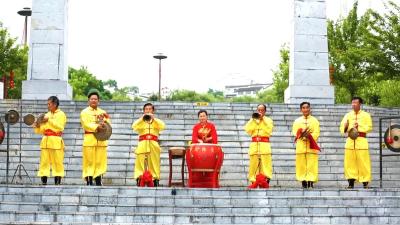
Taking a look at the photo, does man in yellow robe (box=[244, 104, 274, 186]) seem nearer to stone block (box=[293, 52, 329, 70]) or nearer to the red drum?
the red drum

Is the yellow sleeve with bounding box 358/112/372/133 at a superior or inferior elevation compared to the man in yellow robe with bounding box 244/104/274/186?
superior

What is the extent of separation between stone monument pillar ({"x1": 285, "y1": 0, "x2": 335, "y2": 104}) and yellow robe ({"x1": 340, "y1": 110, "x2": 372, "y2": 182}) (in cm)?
657

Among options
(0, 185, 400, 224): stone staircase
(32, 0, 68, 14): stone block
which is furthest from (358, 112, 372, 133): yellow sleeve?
(32, 0, 68, 14): stone block

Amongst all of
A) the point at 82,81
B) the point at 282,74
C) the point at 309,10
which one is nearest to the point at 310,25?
the point at 309,10

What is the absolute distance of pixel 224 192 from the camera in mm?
11406

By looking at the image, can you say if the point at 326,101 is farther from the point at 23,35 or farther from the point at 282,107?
the point at 23,35

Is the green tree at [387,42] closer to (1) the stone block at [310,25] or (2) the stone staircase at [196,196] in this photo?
(1) the stone block at [310,25]

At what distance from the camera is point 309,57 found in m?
20.9

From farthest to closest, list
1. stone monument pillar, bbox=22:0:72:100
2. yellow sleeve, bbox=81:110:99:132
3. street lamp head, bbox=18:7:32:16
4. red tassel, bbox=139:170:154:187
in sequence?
1. street lamp head, bbox=18:7:32:16
2. stone monument pillar, bbox=22:0:72:100
3. yellow sleeve, bbox=81:110:99:132
4. red tassel, bbox=139:170:154:187

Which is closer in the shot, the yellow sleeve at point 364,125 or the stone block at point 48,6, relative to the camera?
the yellow sleeve at point 364,125

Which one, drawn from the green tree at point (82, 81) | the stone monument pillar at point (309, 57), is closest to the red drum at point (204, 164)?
the stone monument pillar at point (309, 57)

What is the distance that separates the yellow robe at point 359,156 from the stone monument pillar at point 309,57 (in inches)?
259

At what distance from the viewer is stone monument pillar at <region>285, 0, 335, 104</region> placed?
20609mm

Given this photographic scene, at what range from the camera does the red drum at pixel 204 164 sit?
13.0 metres
